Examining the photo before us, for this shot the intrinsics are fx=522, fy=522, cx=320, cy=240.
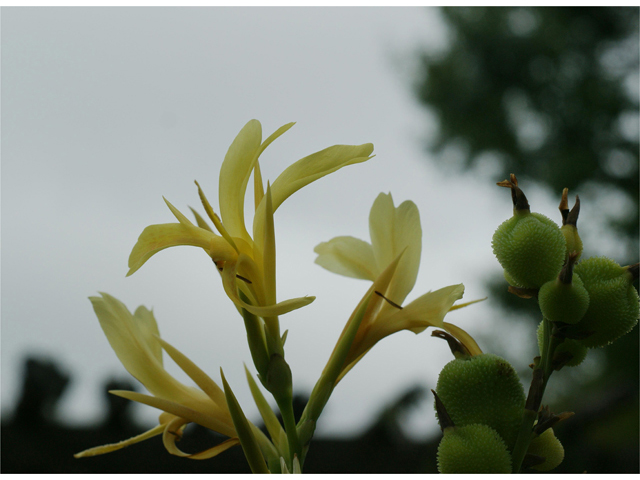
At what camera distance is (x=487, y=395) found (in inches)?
12.5

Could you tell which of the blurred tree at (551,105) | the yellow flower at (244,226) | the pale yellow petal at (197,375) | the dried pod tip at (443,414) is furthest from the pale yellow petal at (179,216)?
the blurred tree at (551,105)

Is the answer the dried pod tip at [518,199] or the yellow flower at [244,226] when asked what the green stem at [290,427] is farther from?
the dried pod tip at [518,199]

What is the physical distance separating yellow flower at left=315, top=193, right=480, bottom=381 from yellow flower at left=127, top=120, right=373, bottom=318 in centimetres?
7

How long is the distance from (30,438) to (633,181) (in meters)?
5.56

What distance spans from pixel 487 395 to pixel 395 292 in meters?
0.12

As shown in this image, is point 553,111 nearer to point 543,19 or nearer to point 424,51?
point 543,19

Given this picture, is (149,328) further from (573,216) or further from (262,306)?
(573,216)

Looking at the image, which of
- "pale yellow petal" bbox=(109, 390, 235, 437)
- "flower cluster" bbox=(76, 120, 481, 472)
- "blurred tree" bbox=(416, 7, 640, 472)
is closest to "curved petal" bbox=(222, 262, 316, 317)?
"flower cluster" bbox=(76, 120, 481, 472)

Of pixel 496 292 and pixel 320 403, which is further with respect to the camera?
pixel 496 292

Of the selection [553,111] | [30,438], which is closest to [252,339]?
[30,438]

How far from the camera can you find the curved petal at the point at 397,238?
422 mm

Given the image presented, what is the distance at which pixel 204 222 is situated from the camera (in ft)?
1.46

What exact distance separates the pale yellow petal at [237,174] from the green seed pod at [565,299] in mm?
219

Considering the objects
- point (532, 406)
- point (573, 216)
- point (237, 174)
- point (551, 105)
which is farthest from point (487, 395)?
point (551, 105)
